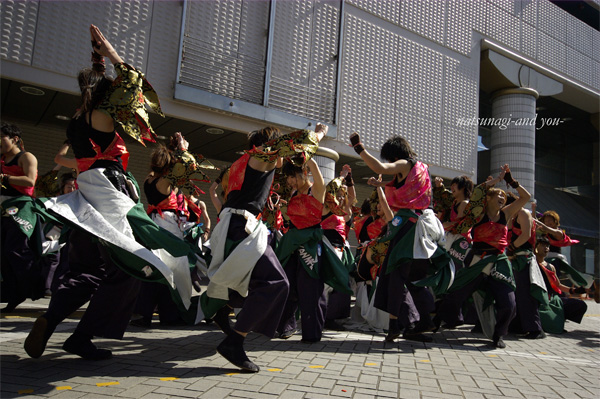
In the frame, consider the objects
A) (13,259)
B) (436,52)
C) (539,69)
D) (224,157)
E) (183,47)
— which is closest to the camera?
(13,259)

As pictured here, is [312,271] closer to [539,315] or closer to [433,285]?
[433,285]

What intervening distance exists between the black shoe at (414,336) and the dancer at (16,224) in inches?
154

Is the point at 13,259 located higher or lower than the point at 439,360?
higher

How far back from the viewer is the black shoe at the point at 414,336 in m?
4.54

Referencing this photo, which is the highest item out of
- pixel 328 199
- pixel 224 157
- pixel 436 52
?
pixel 436 52

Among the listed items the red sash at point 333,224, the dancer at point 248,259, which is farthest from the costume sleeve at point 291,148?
the red sash at point 333,224

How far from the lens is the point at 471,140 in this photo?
628 inches

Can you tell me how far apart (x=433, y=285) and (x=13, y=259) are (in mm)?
4304

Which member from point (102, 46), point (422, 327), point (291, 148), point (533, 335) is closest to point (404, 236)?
point (422, 327)

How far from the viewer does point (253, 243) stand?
303 cm

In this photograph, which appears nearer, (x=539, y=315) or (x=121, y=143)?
(x=121, y=143)

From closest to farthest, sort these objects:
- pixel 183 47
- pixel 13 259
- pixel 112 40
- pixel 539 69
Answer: pixel 13 259, pixel 112 40, pixel 183 47, pixel 539 69

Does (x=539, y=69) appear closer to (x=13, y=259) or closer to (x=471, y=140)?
→ (x=471, y=140)

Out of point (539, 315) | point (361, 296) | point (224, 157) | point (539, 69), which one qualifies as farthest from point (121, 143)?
point (539, 69)
